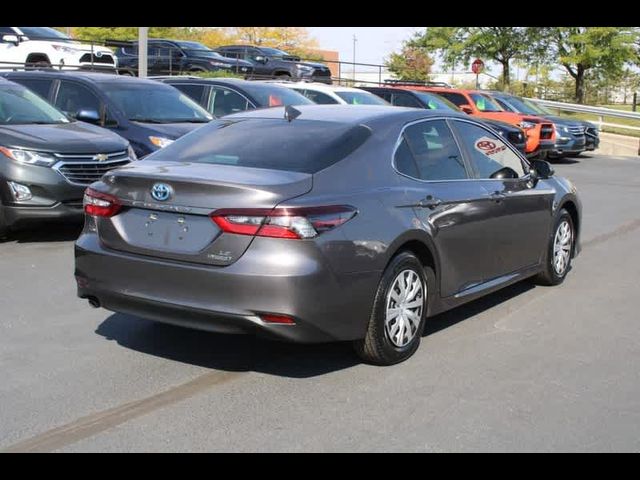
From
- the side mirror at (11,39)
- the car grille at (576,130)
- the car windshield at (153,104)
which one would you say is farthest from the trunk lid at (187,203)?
the side mirror at (11,39)

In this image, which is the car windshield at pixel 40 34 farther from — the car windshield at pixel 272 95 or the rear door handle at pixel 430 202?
the rear door handle at pixel 430 202

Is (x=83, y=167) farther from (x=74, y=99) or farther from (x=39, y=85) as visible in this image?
(x=39, y=85)

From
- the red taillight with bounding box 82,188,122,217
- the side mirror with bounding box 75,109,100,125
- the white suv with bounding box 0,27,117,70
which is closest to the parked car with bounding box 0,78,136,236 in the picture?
the side mirror with bounding box 75,109,100,125

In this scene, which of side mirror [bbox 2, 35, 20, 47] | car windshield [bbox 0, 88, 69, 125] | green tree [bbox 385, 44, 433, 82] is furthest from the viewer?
green tree [bbox 385, 44, 433, 82]

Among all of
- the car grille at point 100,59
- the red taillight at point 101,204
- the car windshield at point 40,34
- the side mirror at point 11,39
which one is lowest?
the red taillight at point 101,204

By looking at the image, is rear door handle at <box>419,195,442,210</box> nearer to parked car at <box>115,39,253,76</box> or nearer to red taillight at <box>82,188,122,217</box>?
red taillight at <box>82,188,122,217</box>

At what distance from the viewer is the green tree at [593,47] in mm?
42812

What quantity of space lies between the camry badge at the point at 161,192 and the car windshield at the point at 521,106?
62.9 ft

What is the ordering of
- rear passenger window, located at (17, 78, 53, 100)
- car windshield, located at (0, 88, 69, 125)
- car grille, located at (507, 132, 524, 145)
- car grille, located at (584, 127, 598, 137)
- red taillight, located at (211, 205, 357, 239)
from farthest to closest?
1. car grille, located at (584, 127, 598, 137)
2. car grille, located at (507, 132, 524, 145)
3. rear passenger window, located at (17, 78, 53, 100)
4. car windshield, located at (0, 88, 69, 125)
5. red taillight, located at (211, 205, 357, 239)

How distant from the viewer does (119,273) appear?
5062 mm

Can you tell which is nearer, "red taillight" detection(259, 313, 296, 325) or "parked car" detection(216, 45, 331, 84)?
"red taillight" detection(259, 313, 296, 325)

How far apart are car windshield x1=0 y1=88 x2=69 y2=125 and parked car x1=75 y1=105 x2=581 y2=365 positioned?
14.8 feet

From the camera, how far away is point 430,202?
5.67 m

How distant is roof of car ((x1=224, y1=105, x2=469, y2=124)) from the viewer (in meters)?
5.83
